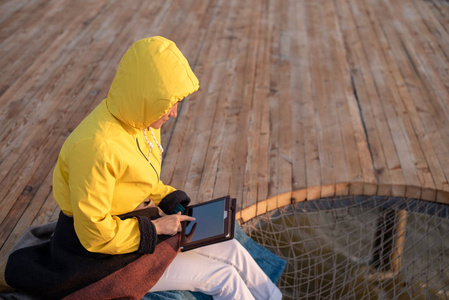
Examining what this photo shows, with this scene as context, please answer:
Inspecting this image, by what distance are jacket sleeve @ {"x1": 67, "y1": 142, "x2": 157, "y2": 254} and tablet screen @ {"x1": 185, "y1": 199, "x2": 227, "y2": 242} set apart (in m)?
0.35

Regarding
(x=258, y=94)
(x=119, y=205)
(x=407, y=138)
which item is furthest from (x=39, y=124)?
(x=407, y=138)

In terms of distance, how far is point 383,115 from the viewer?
11.0ft

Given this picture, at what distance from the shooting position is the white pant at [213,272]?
180 centimetres

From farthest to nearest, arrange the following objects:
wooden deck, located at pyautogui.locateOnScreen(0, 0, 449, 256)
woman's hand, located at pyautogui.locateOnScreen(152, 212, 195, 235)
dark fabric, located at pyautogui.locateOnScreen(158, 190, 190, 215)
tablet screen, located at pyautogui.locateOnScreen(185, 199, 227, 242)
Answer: wooden deck, located at pyautogui.locateOnScreen(0, 0, 449, 256) < dark fabric, located at pyautogui.locateOnScreen(158, 190, 190, 215) < tablet screen, located at pyautogui.locateOnScreen(185, 199, 227, 242) < woman's hand, located at pyautogui.locateOnScreen(152, 212, 195, 235)

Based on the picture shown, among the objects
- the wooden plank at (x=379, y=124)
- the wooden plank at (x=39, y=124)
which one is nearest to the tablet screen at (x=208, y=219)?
the wooden plank at (x=39, y=124)

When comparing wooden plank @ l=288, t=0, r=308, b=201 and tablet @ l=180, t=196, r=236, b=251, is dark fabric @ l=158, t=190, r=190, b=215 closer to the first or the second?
tablet @ l=180, t=196, r=236, b=251

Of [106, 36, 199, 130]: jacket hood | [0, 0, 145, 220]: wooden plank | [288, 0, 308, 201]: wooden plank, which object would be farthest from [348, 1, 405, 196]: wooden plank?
[0, 0, 145, 220]: wooden plank

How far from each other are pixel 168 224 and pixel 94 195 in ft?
1.23

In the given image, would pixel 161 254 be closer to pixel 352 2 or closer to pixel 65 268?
pixel 65 268

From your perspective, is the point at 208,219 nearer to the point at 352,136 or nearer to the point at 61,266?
the point at 61,266

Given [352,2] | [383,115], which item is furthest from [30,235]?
[352,2]

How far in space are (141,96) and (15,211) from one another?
1330 mm

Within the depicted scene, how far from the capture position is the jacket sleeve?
1.47 meters

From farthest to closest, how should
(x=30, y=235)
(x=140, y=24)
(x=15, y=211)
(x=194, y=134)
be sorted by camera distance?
(x=140, y=24) < (x=194, y=134) < (x=15, y=211) < (x=30, y=235)
